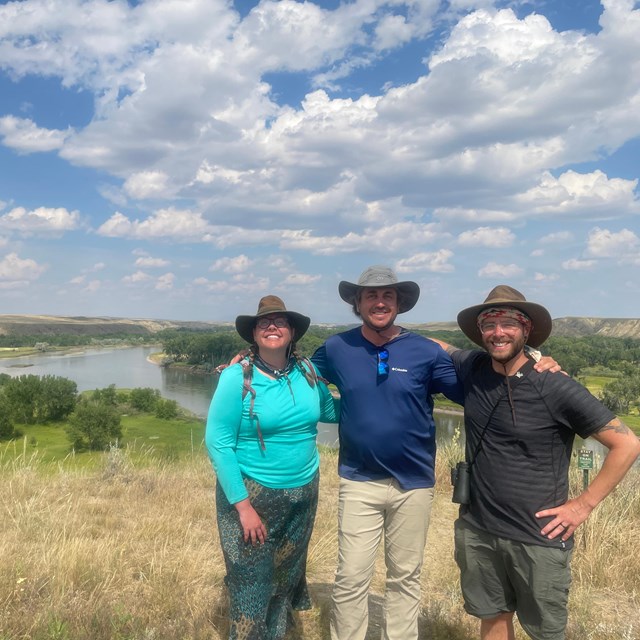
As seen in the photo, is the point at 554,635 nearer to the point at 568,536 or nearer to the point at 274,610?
the point at 568,536

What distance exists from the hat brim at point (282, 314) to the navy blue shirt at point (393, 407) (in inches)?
10.9

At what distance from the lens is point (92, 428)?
36.9 metres

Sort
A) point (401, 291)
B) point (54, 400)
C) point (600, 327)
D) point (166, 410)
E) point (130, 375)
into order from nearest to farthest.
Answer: point (401, 291) < point (166, 410) < point (54, 400) < point (130, 375) < point (600, 327)

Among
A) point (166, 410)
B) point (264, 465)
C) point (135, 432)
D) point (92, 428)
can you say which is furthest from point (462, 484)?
point (166, 410)

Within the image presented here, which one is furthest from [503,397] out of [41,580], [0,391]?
[0,391]

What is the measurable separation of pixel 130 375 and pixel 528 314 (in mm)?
73784

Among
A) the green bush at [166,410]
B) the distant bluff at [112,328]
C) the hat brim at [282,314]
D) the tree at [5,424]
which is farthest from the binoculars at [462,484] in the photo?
the distant bluff at [112,328]

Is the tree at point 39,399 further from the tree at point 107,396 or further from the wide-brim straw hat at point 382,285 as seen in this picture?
the wide-brim straw hat at point 382,285

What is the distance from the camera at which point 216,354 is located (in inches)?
3172

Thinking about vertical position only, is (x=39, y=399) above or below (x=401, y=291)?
below

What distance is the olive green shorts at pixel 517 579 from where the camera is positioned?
2254mm

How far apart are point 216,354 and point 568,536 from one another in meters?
80.2

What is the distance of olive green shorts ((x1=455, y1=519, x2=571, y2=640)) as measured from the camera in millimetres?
2254

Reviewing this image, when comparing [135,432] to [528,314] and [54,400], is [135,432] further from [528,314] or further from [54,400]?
[528,314]
